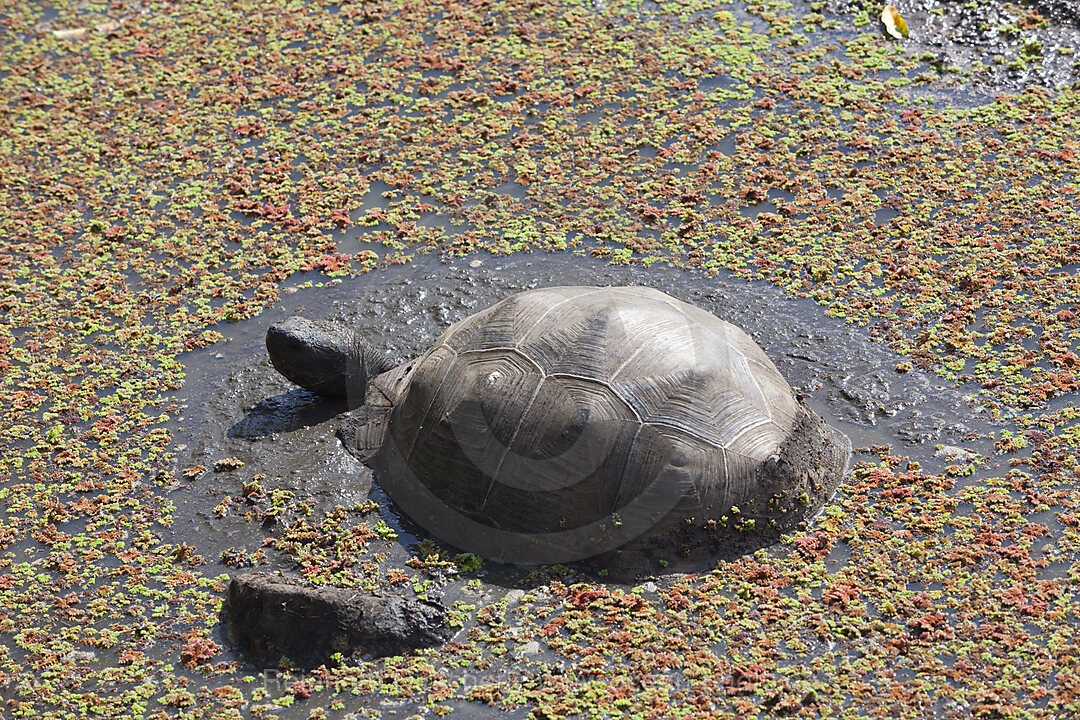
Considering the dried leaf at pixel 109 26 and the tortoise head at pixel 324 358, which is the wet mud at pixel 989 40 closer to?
the tortoise head at pixel 324 358

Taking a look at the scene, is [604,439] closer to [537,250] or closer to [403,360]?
[403,360]

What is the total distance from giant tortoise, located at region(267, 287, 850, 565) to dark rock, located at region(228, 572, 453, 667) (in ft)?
2.00

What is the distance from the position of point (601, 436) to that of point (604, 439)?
0.02 metres

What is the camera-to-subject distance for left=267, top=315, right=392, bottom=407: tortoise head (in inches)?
260

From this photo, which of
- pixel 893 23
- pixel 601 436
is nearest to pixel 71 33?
pixel 893 23

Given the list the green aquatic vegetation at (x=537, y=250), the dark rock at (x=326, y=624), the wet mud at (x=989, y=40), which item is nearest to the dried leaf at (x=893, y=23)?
the wet mud at (x=989, y=40)

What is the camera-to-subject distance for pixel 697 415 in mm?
5402

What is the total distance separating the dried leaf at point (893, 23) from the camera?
1010 cm

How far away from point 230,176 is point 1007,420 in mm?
6473

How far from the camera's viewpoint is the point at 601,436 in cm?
535

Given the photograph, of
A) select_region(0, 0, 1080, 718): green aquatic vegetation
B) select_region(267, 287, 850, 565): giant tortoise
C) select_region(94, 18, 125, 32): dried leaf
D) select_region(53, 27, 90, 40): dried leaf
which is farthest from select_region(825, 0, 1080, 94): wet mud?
select_region(53, 27, 90, 40): dried leaf

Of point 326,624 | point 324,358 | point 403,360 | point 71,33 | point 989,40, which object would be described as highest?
point 989,40

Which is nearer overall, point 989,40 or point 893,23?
point 989,40

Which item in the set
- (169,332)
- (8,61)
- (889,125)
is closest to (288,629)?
(169,332)
